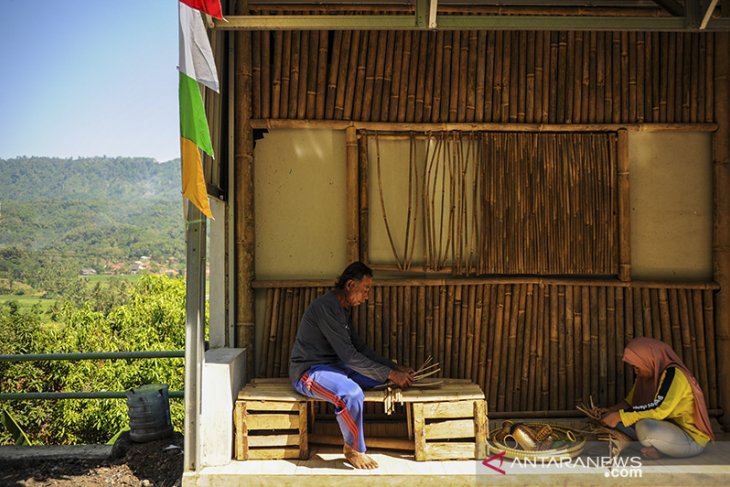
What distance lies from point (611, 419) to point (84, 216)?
45085mm

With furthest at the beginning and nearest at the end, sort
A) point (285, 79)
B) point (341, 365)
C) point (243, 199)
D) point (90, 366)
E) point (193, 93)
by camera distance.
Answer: point (90, 366) → point (285, 79) → point (243, 199) → point (341, 365) → point (193, 93)

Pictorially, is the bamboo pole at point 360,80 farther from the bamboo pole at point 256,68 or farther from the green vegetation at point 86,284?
the green vegetation at point 86,284

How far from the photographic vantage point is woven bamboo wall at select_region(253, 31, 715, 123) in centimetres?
569

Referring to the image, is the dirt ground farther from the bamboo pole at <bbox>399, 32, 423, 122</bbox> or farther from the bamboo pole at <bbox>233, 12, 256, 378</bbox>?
the bamboo pole at <bbox>399, 32, 423, 122</bbox>

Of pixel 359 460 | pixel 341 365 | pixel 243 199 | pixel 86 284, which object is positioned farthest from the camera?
pixel 86 284

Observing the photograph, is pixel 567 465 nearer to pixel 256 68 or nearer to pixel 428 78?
pixel 428 78

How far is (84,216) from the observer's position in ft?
149

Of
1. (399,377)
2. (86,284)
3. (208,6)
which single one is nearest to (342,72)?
(208,6)

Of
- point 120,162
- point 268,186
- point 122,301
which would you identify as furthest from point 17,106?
point 268,186

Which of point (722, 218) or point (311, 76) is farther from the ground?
point (311, 76)

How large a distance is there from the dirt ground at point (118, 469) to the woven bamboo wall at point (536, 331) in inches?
51.6

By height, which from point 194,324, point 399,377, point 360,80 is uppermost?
point 360,80

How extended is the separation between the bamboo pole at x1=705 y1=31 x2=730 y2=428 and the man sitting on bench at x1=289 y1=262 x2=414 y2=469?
2610mm

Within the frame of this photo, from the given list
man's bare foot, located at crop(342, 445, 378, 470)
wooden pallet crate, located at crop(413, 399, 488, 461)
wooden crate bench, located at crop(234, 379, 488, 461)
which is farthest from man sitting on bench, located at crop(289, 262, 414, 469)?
wooden pallet crate, located at crop(413, 399, 488, 461)
